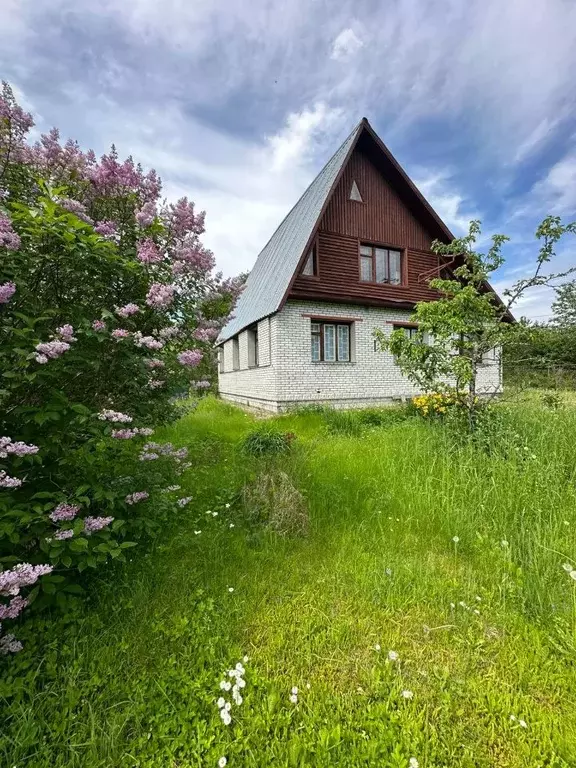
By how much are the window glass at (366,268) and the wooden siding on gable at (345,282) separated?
38 centimetres

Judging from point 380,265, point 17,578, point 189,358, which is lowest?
point 17,578

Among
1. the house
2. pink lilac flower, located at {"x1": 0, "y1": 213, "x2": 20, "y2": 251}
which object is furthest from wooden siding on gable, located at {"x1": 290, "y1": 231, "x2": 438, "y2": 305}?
pink lilac flower, located at {"x1": 0, "y1": 213, "x2": 20, "y2": 251}

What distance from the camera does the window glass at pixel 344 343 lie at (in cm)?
1092

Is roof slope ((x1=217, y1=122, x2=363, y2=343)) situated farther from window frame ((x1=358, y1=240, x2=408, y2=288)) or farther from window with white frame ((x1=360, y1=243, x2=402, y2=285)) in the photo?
window with white frame ((x1=360, y1=243, x2=402, y2=285))

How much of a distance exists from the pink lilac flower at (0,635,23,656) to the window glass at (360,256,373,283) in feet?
37.8

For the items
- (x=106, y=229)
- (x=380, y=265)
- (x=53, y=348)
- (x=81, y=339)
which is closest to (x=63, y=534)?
(x=53, y=348)

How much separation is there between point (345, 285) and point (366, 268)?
1.38m

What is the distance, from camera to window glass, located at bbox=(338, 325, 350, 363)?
10.9 metres

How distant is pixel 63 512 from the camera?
1.71 m

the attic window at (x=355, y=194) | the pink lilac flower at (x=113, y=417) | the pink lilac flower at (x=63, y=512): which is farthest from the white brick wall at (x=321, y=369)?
the pink lilac flower at (x=63, y=512)

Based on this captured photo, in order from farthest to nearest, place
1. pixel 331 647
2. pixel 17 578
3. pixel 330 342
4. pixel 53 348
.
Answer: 1. pixel 330 342
2. pixel 331 647
3. pixel 53 348
4. pixel 17 578

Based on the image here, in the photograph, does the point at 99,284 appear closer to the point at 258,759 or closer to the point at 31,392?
the point at 31,392

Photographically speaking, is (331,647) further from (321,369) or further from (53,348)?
(321,369)

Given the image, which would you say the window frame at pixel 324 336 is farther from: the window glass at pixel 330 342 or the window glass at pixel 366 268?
the window glass at pixel 366 268
